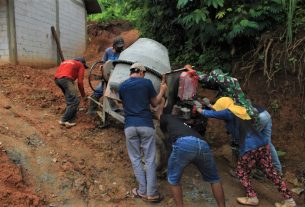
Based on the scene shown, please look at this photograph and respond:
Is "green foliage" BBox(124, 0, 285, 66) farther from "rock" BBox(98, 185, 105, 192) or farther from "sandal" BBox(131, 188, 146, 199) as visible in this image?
"rock" BBox(98, 185, 105, 192)

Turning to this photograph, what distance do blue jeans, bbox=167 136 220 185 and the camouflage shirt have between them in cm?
104

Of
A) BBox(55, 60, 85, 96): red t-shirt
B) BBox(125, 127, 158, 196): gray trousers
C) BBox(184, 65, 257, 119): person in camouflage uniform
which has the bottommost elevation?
BBox(125, 127, 158, 196): gray trousers

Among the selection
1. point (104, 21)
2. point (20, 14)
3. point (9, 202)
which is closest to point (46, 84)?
point (20, 14)

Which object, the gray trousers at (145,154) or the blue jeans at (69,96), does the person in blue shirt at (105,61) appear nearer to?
the blue jeans at (69,96)

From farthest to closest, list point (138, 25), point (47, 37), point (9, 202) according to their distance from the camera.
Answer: point (47, 37) < point (138, 25) < point (9, 202)

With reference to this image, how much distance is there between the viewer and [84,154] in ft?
19.3

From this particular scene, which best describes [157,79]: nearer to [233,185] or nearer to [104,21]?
[233,185]

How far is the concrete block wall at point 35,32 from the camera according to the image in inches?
415

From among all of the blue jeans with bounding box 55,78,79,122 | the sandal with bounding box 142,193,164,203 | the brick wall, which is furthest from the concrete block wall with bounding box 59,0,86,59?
the sandal with bounding box 142,193,164,203

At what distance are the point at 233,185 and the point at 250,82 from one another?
114 inches

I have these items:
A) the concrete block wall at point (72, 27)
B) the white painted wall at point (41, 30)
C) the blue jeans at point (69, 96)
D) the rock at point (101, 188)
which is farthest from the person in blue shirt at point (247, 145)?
the concrete block wall at point (72, 27)

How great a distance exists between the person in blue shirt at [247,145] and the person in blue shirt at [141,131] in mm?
743

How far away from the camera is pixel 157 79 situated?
593 cm

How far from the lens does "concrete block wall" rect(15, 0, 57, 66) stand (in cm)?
1054
